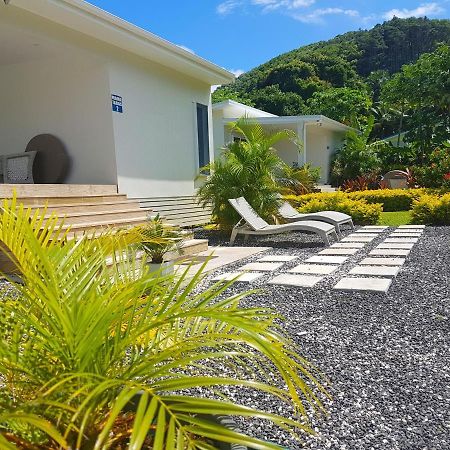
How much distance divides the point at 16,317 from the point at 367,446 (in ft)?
5.08

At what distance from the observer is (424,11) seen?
54.6m

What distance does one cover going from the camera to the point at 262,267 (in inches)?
227

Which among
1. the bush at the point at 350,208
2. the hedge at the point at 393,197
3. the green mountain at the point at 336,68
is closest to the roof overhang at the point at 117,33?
the bush at the point at 350,208

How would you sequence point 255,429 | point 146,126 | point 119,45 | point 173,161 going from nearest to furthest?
point 255,429, point 119,45, point 146,126, point 173,161

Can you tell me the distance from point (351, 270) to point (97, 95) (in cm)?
554

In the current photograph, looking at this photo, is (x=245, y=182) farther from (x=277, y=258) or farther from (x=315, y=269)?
(x=315, y=269)

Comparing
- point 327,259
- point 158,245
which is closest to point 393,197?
point 327,259

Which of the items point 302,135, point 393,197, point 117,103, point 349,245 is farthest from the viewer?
point 302,135

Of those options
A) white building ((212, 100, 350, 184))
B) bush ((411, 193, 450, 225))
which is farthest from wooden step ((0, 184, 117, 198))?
white building ((212, 100, 350, 184))

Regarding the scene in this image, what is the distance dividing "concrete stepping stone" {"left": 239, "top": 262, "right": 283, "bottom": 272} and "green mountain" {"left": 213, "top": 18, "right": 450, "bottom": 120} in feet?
90.5

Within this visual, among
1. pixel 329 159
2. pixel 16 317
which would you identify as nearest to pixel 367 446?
pixel 16 317

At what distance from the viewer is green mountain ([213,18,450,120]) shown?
38.6 meters

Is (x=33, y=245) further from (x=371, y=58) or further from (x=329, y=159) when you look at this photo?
(x=371, y=58)

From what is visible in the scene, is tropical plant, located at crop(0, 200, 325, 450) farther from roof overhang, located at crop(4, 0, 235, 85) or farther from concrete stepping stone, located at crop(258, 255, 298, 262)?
roof overhang, located at crop(4, 0, 235, 85)
